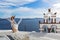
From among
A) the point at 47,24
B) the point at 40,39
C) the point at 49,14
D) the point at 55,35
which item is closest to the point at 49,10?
the point at 49,14

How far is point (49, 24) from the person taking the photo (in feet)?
46.8

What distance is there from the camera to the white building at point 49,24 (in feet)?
45.9

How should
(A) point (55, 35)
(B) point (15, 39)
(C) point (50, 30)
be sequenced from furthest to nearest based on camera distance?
1. (C) point (50, 30)
2. (A) point (55, 35)
3. (B) point (15, 39)

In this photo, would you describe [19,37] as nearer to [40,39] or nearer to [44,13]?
[40,39]

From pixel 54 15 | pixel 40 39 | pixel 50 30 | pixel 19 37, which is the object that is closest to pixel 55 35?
pixel 40 39

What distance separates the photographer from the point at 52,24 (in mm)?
14305

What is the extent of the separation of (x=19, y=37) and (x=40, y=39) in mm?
1177

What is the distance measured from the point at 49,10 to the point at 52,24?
4.07 feet

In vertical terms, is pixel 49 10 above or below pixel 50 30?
above

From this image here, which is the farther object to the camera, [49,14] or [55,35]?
[49,14]

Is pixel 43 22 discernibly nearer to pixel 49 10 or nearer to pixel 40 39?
pixel 49 10

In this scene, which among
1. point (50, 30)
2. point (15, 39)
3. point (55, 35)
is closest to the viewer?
point (15, 39)

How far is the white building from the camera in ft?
45.9

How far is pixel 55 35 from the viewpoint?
10.2 metres
